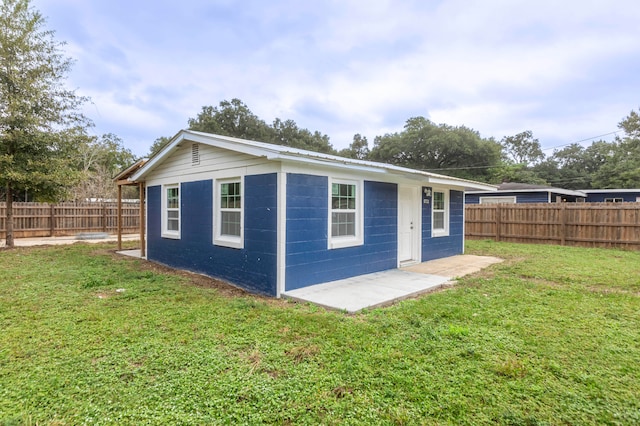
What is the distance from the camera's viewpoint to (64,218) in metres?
15.6

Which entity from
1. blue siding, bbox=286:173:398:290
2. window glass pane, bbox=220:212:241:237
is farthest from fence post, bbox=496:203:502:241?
window glass pane, bbox=220:212:241:237

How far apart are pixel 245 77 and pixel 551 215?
15586mm

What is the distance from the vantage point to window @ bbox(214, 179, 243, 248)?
6.25 meters

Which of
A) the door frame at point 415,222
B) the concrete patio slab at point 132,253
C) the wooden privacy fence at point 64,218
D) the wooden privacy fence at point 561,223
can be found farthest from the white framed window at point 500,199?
the wooden privacy fence at point 64,218

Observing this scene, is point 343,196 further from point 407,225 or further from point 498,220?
point 498,220

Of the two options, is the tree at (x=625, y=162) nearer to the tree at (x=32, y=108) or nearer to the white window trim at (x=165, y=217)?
the white window trim at (x=165, y=217)

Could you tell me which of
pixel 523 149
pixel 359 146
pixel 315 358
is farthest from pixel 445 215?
pixel 523 149

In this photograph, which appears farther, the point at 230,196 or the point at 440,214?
the point at 440,214

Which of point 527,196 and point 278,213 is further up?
point 527,196

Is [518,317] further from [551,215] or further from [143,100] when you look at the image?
[143,100]

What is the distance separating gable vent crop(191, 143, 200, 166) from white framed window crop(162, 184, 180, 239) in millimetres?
964

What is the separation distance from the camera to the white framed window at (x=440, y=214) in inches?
362

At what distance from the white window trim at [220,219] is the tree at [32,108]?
7.66 meters

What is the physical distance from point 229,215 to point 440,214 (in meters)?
5.96
